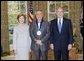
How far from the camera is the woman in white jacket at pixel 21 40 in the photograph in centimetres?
466

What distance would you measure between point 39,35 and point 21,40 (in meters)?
0.31

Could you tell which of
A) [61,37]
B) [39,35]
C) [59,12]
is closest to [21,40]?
[39,35]

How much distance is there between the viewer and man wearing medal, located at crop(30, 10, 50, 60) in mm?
4684

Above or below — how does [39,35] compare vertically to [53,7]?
below

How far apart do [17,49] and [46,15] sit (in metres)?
3.84

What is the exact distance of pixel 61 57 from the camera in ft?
15.3

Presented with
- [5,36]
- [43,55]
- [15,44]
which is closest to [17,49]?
[15,44]

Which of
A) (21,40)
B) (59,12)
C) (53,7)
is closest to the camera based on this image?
(59,12)

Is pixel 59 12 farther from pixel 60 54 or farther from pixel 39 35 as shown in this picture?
pixel 60 54

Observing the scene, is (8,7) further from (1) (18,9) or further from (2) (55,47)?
(2) (55,47)

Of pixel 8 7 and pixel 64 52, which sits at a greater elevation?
pixel 8 7

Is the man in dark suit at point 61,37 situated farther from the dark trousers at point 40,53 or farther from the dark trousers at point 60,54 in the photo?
the dark trousers at point 40,53

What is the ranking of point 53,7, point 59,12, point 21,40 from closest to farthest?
point 59,12
point 21,40
point 53,7

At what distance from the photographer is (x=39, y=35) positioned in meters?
4.72
